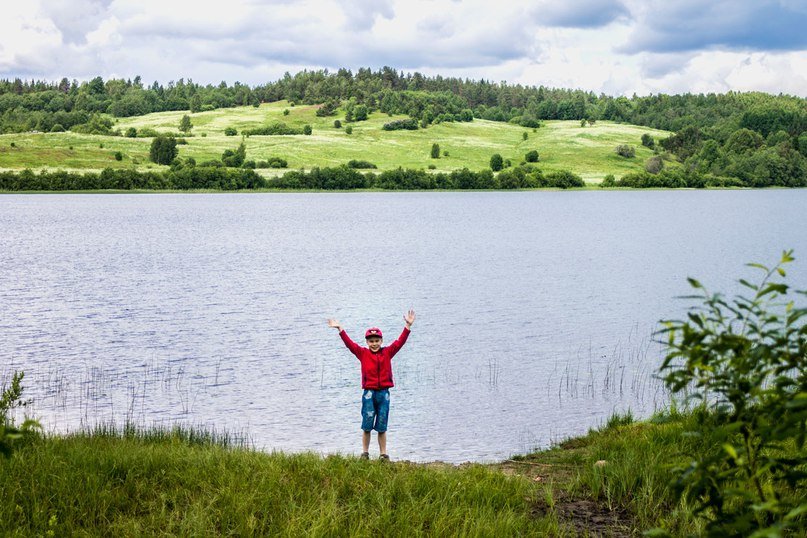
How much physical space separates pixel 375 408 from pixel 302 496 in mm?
4755

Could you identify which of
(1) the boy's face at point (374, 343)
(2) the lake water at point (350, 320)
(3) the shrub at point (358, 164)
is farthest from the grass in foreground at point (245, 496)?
(3) the shrub at point (358, 164)

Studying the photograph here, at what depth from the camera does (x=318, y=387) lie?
1005 inches

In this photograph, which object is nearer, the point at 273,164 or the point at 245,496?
the point at 245,496

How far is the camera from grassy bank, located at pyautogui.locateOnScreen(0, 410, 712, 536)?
8.88m

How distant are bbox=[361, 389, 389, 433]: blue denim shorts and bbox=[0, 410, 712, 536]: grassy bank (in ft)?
8.47

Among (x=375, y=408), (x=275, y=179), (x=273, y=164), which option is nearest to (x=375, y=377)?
(x=375, y=408)

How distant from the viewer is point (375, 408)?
14.4m

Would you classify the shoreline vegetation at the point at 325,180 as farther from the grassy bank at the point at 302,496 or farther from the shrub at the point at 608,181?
the grassy bank at the point at 302,496

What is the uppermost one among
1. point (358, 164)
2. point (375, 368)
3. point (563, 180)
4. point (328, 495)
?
point (358, 164)

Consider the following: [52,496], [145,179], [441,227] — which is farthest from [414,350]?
[145,179]

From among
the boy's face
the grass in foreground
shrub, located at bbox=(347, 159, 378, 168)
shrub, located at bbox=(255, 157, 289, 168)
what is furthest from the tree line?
the grass in foreground

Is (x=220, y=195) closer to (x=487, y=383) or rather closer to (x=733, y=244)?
(x=733, y=244)

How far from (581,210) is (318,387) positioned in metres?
115

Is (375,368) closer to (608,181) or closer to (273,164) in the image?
(273,164)
